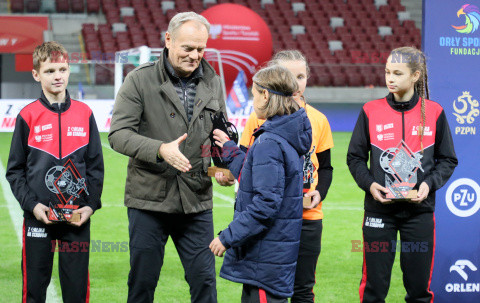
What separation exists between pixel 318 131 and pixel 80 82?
1530 centimetres

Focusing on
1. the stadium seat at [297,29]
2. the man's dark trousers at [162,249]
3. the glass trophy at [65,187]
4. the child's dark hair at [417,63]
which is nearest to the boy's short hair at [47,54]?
the glass trophy at [65,187]

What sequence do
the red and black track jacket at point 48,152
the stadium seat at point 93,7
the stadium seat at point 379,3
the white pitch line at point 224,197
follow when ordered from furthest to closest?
the stadium seat at point 379,3, the stadium seat at point 93,7, the white pitch line at point 224,197, the red and black track jacket at point 48,152

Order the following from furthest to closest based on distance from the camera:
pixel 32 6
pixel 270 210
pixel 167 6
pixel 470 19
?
pixel 167 6
pixel 32 6
pixel 470 19
pixel 270 210

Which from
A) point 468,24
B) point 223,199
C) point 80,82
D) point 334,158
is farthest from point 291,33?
A: point 468,24

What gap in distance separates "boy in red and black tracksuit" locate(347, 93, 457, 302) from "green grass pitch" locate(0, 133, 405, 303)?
3.82 feet

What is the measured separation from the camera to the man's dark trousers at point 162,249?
3.33 meters

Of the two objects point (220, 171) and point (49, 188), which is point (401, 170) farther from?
point (49, 188)

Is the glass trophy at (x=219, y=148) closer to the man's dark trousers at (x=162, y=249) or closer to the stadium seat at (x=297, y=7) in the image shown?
the man's dark trousers at (x=162, y=249)

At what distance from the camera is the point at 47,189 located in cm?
355

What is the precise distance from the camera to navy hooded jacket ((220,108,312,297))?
2998 mm

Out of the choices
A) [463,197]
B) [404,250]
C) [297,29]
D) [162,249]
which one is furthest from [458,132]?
[297,29]

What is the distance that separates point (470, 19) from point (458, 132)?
2.37ft

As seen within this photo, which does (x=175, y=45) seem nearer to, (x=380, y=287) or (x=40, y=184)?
(x=40, y=184)

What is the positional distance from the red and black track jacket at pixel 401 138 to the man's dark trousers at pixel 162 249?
3.26 ft
